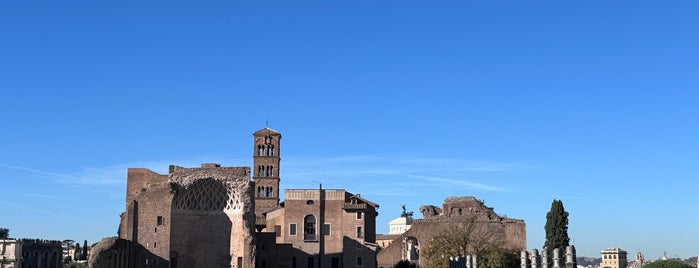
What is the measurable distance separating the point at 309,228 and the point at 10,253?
36891 millimetres

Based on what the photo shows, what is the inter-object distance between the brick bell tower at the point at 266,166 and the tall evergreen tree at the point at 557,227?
93.4 ft

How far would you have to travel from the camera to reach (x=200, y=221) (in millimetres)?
58344

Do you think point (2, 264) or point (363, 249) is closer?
point (363, 249)

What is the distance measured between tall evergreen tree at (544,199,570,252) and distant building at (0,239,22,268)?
2172 inches

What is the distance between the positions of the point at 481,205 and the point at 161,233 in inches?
1034

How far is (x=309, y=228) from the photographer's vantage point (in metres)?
63.2

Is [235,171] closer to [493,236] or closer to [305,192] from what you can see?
[305,192]

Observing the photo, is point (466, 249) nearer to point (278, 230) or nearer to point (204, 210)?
point (278, 230)

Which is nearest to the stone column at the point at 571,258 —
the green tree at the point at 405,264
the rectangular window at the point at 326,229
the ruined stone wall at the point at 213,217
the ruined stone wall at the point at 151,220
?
the ruined stone wall at the point at 213,217

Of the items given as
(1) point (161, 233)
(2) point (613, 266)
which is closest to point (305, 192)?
(1) point (161, 233)

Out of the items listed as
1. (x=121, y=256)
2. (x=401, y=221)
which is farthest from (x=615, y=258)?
(x=121, y=256)

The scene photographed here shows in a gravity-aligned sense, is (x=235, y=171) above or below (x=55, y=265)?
above

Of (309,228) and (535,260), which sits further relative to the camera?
(309,228)

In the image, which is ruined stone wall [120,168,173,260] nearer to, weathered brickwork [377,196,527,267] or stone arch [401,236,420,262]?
weathered brickwork [377,196,527,267]
